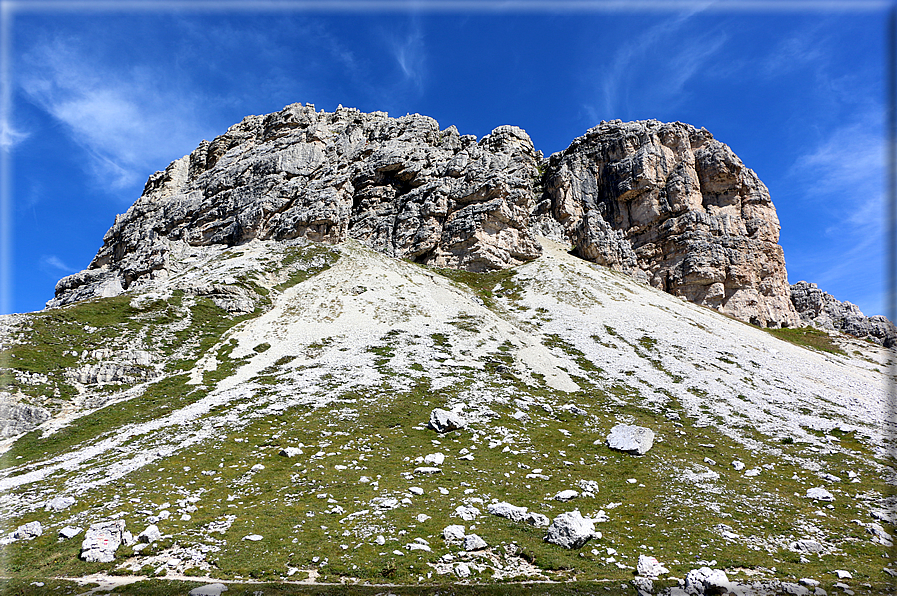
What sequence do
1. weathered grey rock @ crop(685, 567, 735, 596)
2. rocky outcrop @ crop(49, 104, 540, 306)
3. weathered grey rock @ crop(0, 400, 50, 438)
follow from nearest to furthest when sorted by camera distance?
weathered grey rock @ crop(685, 567, 735, 596)
weathered grey rock @ crop(0, 400, 50, 438)
rocky outcrop @ crop(49, 104, 540, 306)

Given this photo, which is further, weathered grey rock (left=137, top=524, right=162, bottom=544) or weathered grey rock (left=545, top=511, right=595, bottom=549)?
weathered grey rock (left=545, top=511, right=595, bottom=549)

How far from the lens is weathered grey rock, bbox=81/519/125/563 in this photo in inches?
575

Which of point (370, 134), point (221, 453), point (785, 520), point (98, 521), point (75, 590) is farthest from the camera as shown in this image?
point (370, 134)

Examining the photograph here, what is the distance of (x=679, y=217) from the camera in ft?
336

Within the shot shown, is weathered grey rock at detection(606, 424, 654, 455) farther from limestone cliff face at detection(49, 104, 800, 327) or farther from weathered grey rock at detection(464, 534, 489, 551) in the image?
limestone cliff face at detection(49, 104, 800, 327)

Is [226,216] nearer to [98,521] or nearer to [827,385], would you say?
[98,521]

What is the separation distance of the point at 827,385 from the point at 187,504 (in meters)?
57.3

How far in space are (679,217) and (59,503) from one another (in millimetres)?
Result: 117119

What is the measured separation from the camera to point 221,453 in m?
24.8

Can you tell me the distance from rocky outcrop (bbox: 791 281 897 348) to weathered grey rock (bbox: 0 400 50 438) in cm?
14552

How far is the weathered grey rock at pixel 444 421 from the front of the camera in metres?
28.6

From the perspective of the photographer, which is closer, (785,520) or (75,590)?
(75,590)

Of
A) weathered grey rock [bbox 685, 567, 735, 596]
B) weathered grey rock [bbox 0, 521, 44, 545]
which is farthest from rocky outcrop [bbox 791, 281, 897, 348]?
weathered grey rock [bbox 0, 521, 44, 545]

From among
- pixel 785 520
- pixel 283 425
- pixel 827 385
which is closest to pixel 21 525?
pixel 283 425
